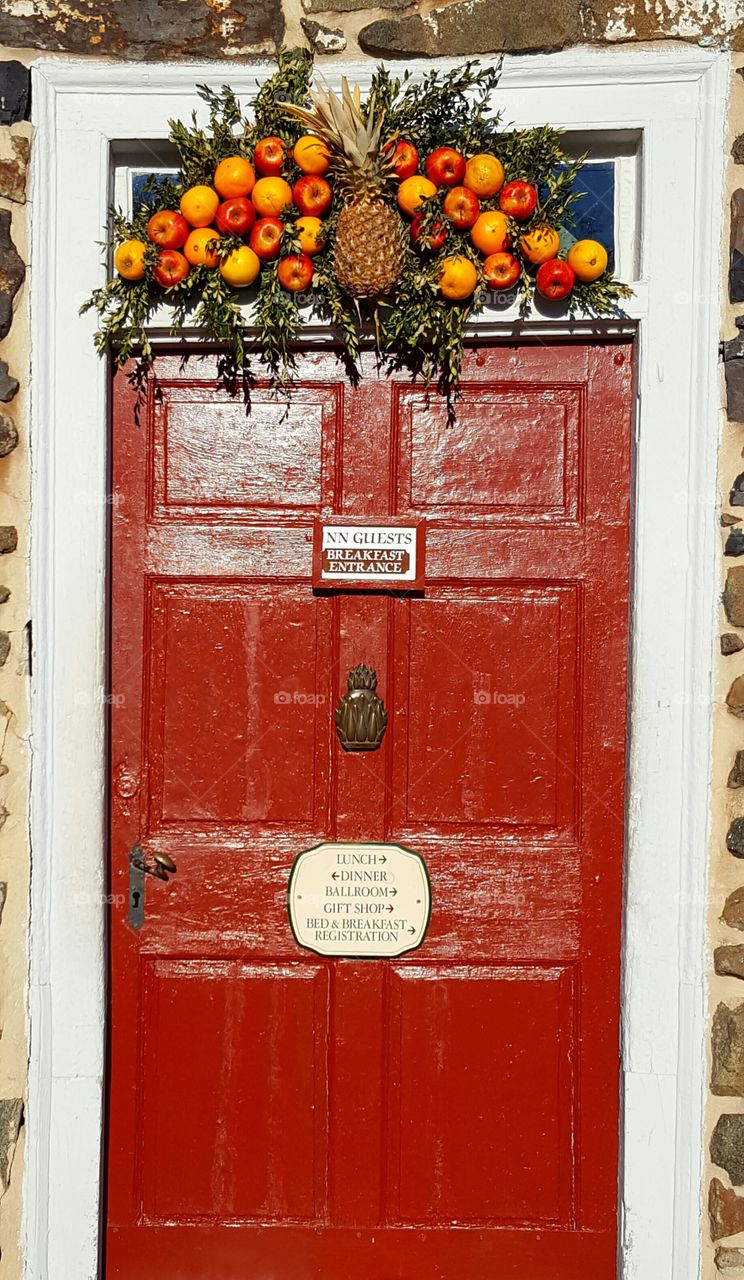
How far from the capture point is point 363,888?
2893 millimetres

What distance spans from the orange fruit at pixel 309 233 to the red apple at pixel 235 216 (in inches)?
4.9

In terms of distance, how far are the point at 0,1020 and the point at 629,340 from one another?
101 inches

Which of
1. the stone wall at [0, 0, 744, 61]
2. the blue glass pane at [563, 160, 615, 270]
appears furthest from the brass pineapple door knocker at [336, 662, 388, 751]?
the stone wall at [0, 0, 744, 61]

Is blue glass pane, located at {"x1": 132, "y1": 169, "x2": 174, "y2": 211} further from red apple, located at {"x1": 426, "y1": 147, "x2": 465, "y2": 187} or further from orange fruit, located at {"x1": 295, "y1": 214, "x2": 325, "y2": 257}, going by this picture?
red apple, located at {"x1": 426, "y1": 147, "x2": 465, "y2": 187}

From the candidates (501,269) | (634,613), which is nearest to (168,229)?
(501,269)

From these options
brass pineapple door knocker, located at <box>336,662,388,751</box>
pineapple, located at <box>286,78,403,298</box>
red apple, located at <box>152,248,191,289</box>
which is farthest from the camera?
brass pineapple door knocker, located at <box>336,662,388,751</box>

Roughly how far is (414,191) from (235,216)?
465 millimetres

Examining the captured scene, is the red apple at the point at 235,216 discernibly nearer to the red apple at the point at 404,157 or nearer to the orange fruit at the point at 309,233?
the orange fruit at the point at 309,233

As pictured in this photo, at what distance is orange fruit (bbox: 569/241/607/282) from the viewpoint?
2.68m

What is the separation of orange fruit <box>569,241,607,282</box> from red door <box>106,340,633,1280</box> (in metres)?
0.25

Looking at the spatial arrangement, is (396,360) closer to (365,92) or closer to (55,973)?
(365,92)

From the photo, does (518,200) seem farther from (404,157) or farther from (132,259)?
(132,259)

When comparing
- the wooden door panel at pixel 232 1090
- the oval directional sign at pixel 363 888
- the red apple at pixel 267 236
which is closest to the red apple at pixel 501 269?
the red apple at pixel 267 236

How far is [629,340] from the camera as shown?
2.87 m
